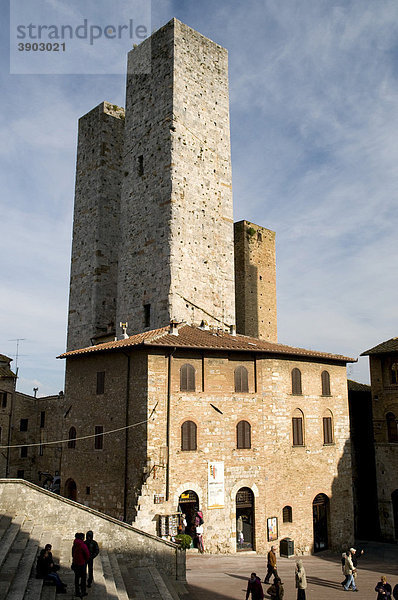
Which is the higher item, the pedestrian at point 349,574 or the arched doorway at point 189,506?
the arched doorway at point 189,506

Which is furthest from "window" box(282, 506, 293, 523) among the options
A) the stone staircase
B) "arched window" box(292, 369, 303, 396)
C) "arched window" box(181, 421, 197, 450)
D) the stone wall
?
the stone staircase

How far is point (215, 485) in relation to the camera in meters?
20.7

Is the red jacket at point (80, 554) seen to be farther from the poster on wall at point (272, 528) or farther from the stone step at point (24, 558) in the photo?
the poster on wall at point (272, 528)

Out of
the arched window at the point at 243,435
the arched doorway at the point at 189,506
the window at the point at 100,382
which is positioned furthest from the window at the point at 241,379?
the window at the point at 100,382

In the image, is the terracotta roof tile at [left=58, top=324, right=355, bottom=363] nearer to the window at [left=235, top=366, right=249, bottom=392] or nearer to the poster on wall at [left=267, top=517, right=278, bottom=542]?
the window at [left=235, top=366, right=249, bottom=392]

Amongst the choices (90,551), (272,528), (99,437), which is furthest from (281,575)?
(99,437)

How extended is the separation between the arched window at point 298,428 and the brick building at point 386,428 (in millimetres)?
8810

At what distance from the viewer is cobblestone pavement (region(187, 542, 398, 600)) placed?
16000 mm

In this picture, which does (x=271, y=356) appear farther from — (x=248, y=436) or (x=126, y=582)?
(x=126, y=582)

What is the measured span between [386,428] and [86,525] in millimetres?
20499

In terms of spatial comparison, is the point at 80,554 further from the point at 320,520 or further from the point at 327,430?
the point at 327,430

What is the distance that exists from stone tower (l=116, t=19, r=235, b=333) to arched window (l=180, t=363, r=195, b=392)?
17.9 ft

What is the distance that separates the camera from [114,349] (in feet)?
71.3

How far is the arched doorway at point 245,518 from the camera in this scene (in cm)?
2119
